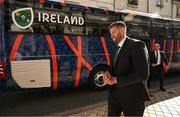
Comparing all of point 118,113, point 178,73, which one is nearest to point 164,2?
point 178,73

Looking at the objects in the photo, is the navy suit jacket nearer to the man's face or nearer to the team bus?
the man's face

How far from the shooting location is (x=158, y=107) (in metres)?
6.42

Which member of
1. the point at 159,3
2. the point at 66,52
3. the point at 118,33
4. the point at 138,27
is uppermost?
the point at 159,3

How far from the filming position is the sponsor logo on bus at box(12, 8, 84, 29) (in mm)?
6520

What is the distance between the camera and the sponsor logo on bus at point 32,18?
21.4 ft

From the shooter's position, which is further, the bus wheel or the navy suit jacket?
the bus wheel

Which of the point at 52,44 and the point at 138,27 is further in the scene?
the point at 138,27

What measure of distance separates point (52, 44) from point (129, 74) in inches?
179

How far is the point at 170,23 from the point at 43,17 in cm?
665

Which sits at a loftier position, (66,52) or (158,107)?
(66,52)

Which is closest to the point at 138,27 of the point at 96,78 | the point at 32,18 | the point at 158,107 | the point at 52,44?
the point at 96,78

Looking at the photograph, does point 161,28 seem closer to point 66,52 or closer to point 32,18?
point 66,52

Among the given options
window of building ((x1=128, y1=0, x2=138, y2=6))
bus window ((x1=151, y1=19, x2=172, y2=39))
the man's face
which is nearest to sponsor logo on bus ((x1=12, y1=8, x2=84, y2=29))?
bus window ((x1=151, y1=19, x2=172, y2=39))

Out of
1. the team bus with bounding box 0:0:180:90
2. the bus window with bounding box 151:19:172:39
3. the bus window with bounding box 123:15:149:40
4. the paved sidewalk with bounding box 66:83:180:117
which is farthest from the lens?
the bus window with bounding box 151:19:172:39
